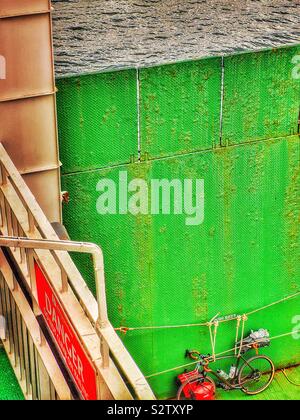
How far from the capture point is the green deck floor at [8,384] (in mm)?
6098

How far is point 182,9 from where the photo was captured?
1138 centimetres

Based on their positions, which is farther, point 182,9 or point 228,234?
point 182,9

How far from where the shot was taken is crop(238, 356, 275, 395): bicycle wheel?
10.4 m

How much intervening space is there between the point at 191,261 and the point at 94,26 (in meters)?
3.71

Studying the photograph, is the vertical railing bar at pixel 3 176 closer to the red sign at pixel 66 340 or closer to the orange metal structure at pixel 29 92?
the orange metal structure at pixel 29 92

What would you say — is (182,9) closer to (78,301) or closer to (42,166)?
(42,166)

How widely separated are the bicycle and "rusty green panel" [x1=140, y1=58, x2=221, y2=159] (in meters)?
2.99

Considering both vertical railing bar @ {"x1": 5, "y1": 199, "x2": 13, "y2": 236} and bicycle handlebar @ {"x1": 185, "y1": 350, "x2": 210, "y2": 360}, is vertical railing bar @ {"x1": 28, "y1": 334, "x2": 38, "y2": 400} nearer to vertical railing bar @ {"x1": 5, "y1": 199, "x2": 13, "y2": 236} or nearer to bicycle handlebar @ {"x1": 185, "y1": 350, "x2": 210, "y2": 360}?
vertical railing bar @ {"x1": 5, "y1": 199, "x2": 13, "y2": 236}

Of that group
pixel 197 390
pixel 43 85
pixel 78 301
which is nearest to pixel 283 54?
pixel 43 85

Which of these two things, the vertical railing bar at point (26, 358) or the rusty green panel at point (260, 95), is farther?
the rusty green panel at point (260, 95)

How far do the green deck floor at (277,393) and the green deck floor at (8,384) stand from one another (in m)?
4.70

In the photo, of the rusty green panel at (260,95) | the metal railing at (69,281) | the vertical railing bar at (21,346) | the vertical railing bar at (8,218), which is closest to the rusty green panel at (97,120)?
the rusty green panel at (260,95)

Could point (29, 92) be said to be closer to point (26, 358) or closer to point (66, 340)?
point (26, 358)

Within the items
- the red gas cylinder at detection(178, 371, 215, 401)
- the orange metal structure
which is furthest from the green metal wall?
the orange metal structure
